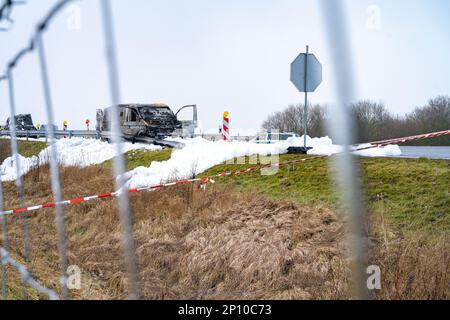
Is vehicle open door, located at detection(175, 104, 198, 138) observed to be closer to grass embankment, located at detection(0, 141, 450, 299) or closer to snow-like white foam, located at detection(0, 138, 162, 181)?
snow-like white foam, located at detection(0, 138, 162, 181)

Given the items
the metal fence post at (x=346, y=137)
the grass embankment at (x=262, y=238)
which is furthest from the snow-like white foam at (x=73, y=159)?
the metal fence post at (x=346, y=137)

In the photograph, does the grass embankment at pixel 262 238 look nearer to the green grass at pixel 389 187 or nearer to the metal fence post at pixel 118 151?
the green grass at pixel 389 187

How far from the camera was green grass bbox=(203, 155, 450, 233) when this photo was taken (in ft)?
17.4

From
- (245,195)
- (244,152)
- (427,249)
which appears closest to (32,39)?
(427,249)

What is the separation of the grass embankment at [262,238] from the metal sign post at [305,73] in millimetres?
1462

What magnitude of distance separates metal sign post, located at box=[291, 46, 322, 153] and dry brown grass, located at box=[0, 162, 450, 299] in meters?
2.82

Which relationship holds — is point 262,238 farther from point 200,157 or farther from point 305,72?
point 200,157

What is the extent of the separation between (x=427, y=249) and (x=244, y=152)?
253 inches

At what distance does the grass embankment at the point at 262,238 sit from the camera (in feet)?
13.1

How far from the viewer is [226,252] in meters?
5.14

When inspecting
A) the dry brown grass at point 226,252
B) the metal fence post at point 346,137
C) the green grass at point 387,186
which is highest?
the metal fence post at point 346,137

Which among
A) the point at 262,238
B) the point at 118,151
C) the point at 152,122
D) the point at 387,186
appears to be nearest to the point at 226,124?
the point at 152,122

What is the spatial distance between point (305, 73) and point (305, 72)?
0.02 metres

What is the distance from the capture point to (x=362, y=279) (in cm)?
85
